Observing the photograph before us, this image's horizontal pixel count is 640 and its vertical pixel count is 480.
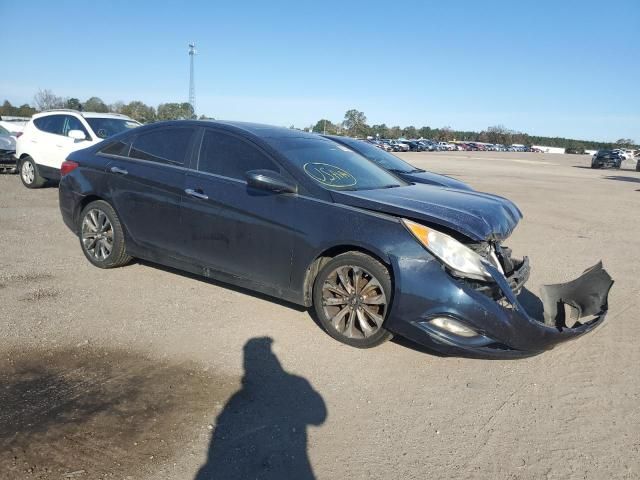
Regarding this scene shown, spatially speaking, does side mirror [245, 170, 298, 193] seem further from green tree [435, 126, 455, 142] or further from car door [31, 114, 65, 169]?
green tree [435, 126, 455, 142]

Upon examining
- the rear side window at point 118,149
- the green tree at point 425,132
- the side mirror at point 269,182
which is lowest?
the side mirror at point 269,182

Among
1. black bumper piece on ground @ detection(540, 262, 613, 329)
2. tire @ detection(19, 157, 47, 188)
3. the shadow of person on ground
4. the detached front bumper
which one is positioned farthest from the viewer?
tire @ detection(19, 157, 47, 188)

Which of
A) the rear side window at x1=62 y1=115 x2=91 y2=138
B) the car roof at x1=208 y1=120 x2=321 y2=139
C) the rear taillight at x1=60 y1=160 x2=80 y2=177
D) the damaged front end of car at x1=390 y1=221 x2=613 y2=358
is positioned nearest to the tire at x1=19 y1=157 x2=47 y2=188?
the rear side window at x1=62 y1=115 x2=91 y2=138

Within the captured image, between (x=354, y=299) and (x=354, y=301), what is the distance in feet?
0.05

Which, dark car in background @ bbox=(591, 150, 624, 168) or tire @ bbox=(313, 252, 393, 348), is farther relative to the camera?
dark car in background @ bbox=(591, 150, 624, 168)

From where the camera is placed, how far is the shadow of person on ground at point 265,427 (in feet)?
8.64

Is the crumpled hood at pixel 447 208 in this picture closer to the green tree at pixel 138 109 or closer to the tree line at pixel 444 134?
the green tree at pixel 138 109

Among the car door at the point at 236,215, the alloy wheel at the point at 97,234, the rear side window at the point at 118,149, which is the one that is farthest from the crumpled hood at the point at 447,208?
the alloy wheel at the point at 97,234

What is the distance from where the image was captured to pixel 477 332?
3541 mm

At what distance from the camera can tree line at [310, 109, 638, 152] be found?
4553 inches

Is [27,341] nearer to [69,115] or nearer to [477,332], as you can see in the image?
[477,332]

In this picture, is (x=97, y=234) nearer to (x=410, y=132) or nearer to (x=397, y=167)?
(x=397, y=167)

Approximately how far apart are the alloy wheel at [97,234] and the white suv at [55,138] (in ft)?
17.0

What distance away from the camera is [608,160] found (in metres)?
40.3
